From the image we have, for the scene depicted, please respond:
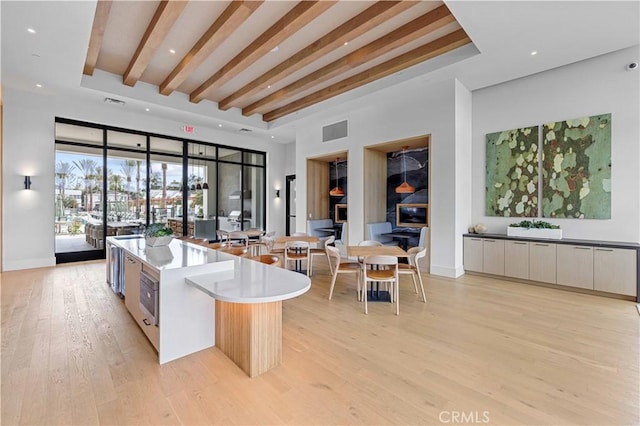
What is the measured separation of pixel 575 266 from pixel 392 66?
440cm

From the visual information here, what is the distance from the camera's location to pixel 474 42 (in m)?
4.09

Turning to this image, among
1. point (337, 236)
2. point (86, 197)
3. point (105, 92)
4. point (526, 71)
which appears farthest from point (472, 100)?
point (86, 197)

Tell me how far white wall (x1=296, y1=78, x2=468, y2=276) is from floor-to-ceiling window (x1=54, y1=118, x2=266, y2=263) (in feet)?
12.9

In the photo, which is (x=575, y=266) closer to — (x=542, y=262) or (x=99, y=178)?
(x=542, y=262)

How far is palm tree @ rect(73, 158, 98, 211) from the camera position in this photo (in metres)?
6.63

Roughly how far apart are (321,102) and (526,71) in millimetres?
3987

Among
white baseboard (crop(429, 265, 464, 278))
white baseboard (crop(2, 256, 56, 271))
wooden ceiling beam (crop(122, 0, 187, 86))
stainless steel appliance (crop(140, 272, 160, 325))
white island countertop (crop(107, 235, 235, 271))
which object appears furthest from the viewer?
white baseboard (crop(2, 256, 56, 271))

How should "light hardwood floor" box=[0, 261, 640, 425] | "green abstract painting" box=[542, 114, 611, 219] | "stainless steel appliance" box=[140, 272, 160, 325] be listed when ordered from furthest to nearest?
"green abstract painting" box=[542, 114, 611, 219]
"stainless steel appliance" box=[140, 272, 160, 325]
"light hardwood floor" box=[0, 261, 640, 425]

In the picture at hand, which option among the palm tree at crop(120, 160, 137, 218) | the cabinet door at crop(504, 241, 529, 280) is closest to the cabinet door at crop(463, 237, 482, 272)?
the cabinet door at crop(504, 241, 529, 280)

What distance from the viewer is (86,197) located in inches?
263

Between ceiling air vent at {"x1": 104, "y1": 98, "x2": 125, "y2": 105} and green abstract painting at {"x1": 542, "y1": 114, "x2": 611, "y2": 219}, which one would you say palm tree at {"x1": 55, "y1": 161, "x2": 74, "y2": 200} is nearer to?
ceiling air vent at {"x1": 104, "y1": 98, "x2": 125, "y2": 105}

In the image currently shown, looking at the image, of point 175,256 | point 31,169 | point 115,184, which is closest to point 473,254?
point 175,256

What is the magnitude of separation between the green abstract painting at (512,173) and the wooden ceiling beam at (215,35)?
193 inches


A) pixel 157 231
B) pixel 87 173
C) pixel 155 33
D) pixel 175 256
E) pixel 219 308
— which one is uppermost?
pixel 155 33
